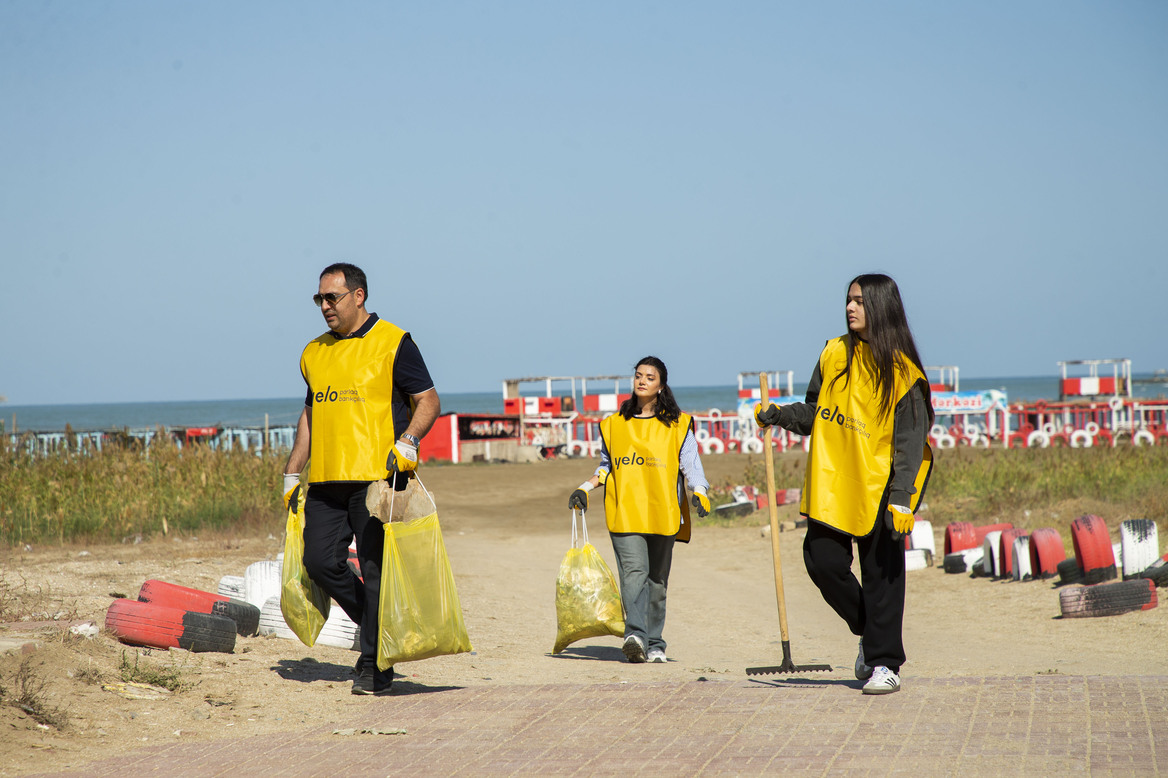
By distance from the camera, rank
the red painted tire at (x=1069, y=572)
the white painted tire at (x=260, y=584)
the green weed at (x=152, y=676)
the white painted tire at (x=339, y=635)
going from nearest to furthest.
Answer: the green weed at (x=152, y=676)
the white painted tire at (x=339, y=635)
the white painted tire at (x=260, y=584)
the red painted tire at (x=1069, y=572)

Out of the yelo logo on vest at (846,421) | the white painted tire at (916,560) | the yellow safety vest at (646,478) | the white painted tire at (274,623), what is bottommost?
the white painted tire at (916,560)

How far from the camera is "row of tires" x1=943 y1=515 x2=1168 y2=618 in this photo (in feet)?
25.2

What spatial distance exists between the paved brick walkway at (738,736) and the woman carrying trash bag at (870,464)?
0.36 m

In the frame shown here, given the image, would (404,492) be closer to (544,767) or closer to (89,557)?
(544,767)

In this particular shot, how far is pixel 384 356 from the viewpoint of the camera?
16.8 feet

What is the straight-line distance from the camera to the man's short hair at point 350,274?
5215 millimetres

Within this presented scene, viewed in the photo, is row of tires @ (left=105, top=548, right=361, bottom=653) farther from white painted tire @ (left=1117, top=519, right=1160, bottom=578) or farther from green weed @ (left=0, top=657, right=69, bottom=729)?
white painted tire @ (left=1117, top=519, right=1160, bottom=578)

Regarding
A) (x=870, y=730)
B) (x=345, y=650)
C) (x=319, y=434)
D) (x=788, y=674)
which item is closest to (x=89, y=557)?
(x=345, y=650)

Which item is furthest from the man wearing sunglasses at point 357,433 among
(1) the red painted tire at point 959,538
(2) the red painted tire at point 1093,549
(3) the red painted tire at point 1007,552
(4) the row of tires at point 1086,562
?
(1) the red painted tire at point 959,538

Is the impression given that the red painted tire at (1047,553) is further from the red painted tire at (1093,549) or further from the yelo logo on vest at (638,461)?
the yelo logo on vest at (638,461)

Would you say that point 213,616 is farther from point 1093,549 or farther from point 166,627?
point 1093,549

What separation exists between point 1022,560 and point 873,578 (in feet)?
16.7

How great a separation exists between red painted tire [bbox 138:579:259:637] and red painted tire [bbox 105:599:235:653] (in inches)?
16.4

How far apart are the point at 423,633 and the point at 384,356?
124cm
